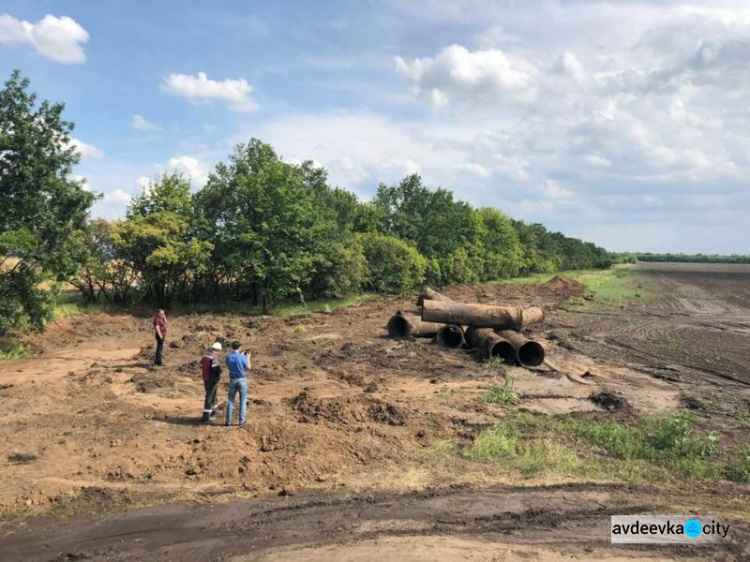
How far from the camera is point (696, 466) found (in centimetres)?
802

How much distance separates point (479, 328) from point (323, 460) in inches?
417

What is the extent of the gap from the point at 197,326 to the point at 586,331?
16.5 metres

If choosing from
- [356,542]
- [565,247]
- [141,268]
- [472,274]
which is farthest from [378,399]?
[565,247]

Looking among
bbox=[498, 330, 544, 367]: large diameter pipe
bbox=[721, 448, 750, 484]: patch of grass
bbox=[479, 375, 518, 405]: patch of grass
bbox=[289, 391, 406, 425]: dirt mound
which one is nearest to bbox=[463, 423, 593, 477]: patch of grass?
bbox=[289, 391, 406, 425]: dirt mound

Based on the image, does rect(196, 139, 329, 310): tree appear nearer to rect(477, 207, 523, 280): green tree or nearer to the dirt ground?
the dirt ground

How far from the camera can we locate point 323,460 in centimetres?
830

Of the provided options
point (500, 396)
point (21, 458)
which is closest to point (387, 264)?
point (500, 396)

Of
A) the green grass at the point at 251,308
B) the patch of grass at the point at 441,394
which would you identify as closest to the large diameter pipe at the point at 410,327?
the patch of grass at the point at 441,394

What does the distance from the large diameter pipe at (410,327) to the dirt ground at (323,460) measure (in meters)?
1.69

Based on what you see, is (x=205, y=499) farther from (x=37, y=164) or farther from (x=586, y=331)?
(x=586, y=331)

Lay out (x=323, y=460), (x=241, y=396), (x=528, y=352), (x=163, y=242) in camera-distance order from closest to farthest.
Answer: (x=323, y=460) < (x=241, y=396) < (x=528, y=352) < (x=163, y=242)

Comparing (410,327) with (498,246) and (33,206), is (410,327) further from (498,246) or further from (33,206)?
(498,246)

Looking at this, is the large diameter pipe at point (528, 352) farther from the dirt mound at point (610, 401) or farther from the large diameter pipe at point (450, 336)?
the dirt mound at point (610, 401)

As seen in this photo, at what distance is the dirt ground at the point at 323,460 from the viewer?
19.6 ft
